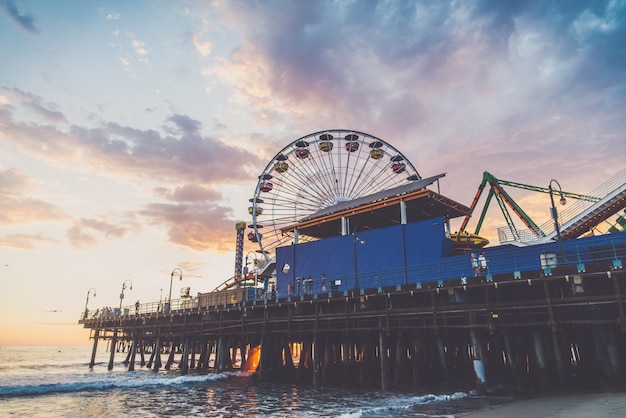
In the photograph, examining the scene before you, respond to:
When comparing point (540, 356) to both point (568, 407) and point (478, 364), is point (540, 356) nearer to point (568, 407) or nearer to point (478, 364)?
point (478, 364)

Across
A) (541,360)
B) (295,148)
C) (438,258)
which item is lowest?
(541,360)

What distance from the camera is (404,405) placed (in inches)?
739

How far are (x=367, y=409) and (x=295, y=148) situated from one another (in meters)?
34.0

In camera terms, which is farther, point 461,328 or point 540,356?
point 461,328

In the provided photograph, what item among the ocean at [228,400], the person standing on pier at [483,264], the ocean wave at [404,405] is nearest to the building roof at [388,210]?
the person standing on pier at [483,264]

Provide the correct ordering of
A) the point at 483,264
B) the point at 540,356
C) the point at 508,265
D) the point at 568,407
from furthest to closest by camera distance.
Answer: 1. the point at 508,265
2. the point at 483,264
3. the point at 540,356
4. the point at 568,407

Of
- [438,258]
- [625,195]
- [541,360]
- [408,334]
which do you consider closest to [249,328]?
[408,334]

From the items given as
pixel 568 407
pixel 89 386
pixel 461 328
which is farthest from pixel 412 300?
pixel 89 386

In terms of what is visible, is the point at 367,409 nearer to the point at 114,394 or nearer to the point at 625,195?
the point at 114,394

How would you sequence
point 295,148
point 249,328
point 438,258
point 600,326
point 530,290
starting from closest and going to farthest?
point 600,326 → point 530,290 → point 438,258 → point 249,328 → point 295,148

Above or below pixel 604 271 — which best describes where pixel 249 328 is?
below

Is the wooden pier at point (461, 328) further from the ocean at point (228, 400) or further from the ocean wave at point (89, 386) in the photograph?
the ocean wave at point (89, 386)

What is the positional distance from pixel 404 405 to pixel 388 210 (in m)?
19.6

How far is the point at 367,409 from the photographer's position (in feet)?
59.8
